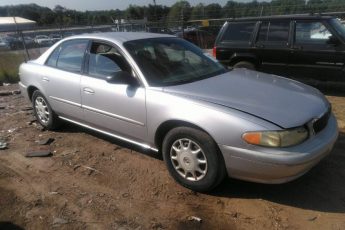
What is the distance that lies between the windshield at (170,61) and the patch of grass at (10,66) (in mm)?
8820

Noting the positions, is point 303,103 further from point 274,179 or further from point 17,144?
point 17,144

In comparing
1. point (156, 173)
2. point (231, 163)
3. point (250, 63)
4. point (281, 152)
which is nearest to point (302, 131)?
point (281, 152)

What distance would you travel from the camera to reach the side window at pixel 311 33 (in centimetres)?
775

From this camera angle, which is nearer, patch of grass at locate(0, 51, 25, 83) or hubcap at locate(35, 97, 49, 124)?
hubcap at locate(35, 97, 49, 124)

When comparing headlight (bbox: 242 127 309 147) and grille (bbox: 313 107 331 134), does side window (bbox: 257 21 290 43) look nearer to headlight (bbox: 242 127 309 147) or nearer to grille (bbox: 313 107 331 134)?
grille (bbox: 313 107 331 134)

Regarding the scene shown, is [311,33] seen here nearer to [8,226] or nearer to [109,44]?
[109,44]

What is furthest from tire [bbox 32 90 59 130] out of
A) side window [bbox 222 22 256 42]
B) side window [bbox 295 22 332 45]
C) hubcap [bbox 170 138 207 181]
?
side window [bbox 295 22 332 45]

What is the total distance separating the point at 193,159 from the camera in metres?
3.86

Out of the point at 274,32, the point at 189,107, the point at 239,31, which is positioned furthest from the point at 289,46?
the point at 189,107

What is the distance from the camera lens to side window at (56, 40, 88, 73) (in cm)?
516

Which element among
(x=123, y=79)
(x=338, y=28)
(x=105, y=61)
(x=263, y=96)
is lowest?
(x=263, y=96)

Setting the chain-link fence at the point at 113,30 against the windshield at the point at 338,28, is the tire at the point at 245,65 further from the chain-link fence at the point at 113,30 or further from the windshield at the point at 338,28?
the chain-link fence at the point at 113,30

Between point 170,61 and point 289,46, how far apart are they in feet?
14.2

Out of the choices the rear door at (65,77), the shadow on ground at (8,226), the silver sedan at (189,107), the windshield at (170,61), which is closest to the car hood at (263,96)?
the silver sedan at (189,107)
